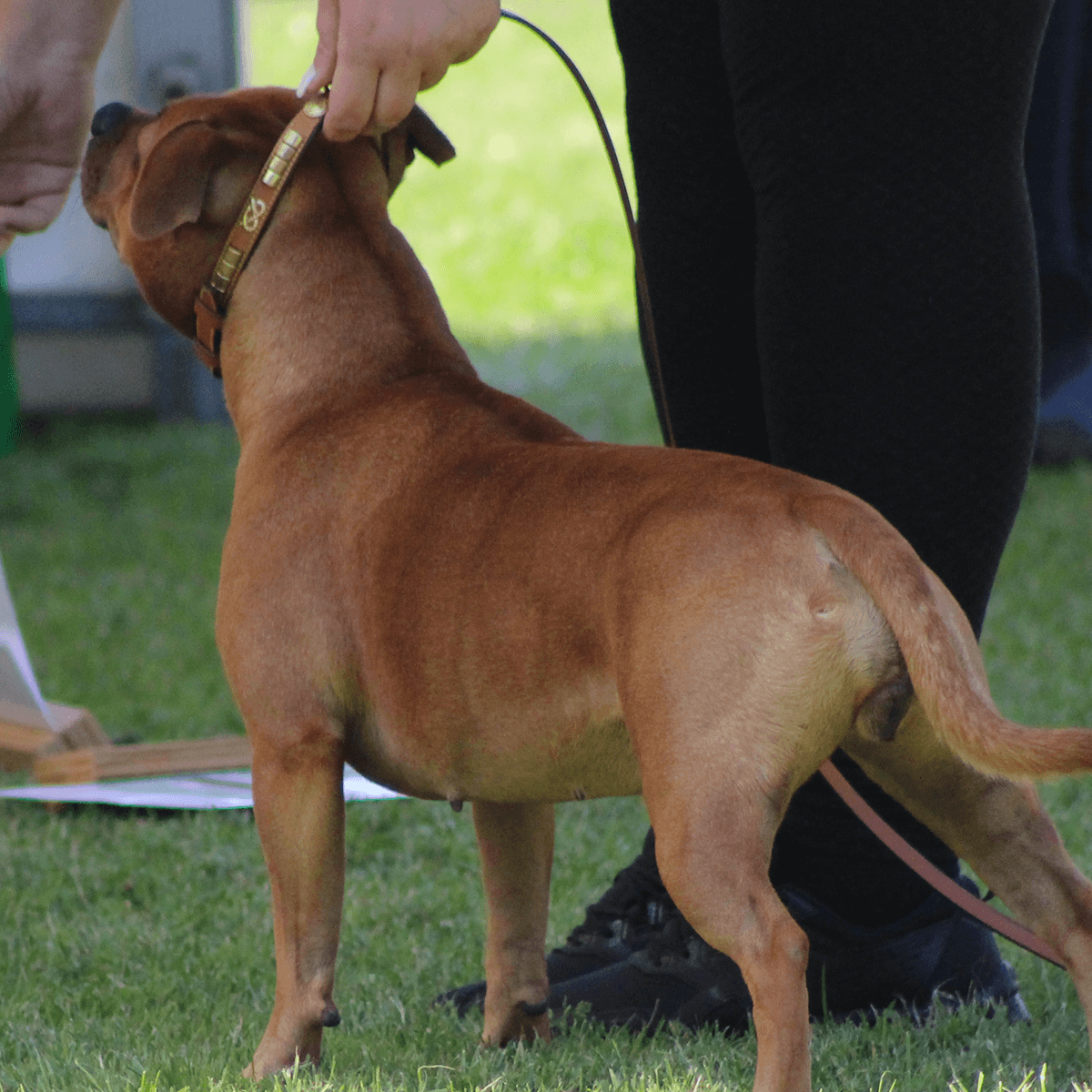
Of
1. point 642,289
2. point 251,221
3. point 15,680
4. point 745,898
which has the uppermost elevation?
point 251,221

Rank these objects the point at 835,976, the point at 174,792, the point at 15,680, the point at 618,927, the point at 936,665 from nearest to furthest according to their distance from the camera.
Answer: the point at 936,665 < the point at 835,976 < the point at 618,927 < the point at 174,792 < the point at 15,680

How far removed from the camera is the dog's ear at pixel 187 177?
6.23 ft

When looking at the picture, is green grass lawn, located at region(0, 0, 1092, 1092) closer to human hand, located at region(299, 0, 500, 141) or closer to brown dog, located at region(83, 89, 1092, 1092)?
brown dog, located at region(83, 89, 1092, 1092)

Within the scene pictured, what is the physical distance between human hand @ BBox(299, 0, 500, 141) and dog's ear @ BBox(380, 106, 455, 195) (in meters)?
0.21

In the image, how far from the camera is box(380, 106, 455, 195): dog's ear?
2078mm

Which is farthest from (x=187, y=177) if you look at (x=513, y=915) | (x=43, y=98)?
(x=513, y=915)

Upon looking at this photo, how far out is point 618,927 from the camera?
2.23 meters

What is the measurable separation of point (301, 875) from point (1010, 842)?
0.76 m

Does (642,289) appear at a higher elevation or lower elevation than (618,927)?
higher

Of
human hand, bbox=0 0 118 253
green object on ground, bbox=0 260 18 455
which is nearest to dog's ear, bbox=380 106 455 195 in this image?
human hand, bbox=0 0 118 253

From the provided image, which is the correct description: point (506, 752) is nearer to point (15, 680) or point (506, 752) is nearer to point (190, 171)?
point (190, 171)

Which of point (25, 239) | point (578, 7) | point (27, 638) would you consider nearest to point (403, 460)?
point (27, 638)

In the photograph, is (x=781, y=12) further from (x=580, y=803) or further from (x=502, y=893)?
(x=580, y=803)

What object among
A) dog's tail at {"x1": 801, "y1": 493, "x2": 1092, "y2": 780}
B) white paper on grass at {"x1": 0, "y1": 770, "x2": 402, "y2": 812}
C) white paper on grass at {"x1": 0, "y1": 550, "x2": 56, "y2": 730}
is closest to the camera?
dog's tail at {"x1": 801, "y1": 493, "x2": 1092, "y2": 780}
